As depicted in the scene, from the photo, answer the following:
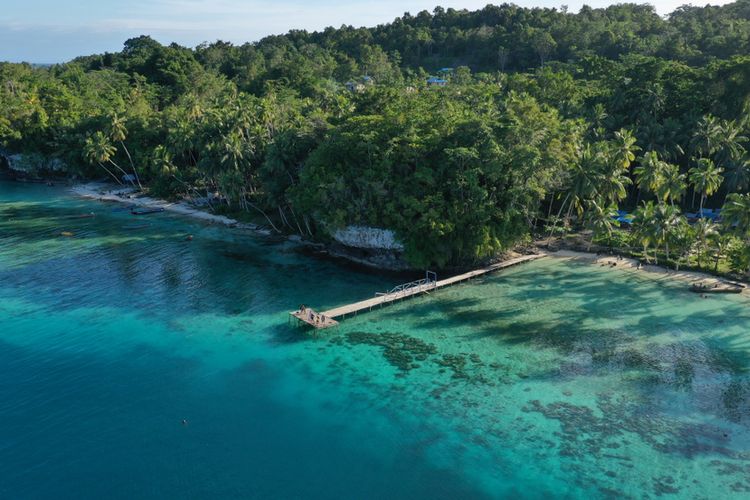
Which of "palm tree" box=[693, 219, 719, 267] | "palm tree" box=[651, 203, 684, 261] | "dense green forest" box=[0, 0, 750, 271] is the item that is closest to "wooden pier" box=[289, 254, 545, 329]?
"dense green forest" box=[0, 0, 750, 271]

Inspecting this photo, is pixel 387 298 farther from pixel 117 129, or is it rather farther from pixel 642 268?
pixel 117 129

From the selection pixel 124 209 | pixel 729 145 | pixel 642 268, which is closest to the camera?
pixel 642 268

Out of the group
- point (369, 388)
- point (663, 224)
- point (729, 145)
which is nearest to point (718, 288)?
point (663, 224)

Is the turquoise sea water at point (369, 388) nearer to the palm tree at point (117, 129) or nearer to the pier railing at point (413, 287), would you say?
the pier railing at point (413, 287)

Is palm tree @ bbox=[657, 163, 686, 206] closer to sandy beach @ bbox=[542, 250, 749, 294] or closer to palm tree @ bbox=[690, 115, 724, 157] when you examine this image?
sandy beach @ bbox=[542, 250, 749, 294]

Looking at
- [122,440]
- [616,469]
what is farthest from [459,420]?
[122,440]

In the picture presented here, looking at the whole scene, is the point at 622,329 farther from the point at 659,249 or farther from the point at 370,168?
the point at 370,168

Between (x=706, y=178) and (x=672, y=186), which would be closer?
(x=672, y=186)
